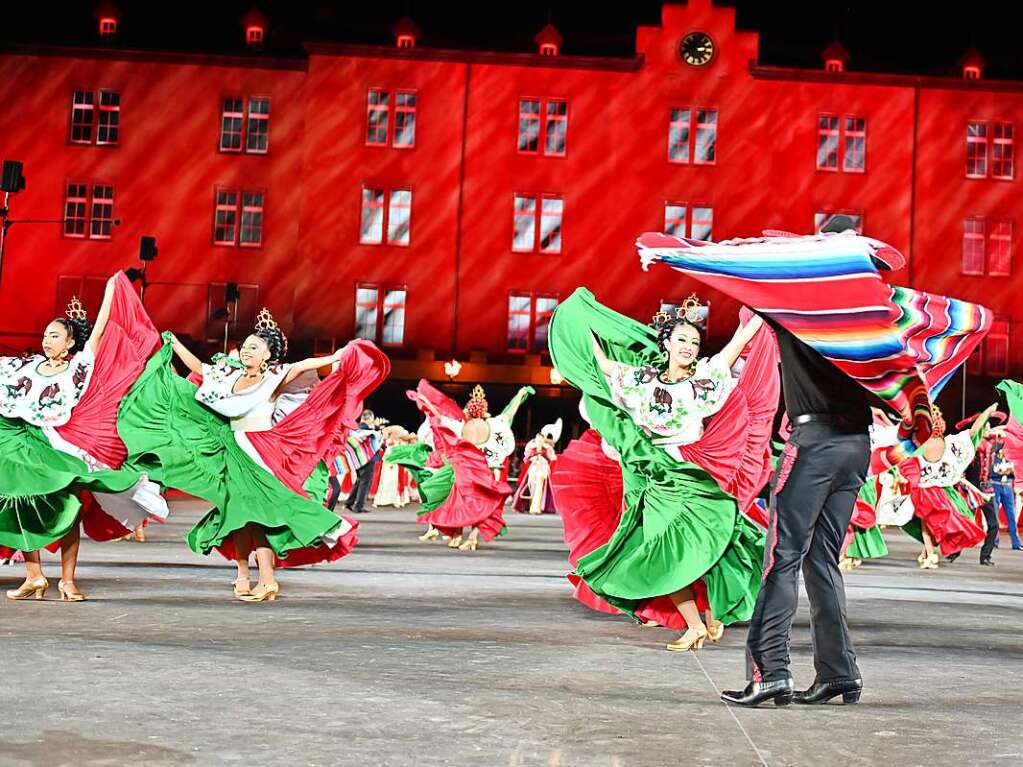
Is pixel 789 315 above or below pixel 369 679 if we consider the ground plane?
above

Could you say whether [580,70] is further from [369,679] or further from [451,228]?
[369,679]

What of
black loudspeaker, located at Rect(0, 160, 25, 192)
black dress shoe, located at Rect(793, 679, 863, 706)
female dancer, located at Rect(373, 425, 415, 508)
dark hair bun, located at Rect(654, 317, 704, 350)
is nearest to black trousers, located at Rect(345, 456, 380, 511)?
female dancer, located at Rect(373, 425, 415, 508)

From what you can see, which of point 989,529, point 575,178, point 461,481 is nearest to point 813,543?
point 461,481

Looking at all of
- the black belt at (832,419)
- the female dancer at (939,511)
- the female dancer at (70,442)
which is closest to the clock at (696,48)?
the female dancer at (939,511)

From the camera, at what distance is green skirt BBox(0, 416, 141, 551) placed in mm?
9781

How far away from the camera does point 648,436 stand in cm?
889

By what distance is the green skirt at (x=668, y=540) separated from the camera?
8.56m

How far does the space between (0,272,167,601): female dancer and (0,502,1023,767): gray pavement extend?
1.54 feet

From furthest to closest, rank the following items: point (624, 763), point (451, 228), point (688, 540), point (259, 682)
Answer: point (451, 228) < point (688, 540) < point (259, 682) < point (624, 763)

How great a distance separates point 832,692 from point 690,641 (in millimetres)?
1853

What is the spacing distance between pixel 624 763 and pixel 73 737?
1858mm

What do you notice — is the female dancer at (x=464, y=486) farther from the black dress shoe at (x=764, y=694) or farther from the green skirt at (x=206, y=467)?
the black dress shoe at (x=764, y=694)

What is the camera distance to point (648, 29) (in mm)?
43844

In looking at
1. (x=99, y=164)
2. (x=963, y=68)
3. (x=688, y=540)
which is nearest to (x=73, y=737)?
(x=688, y=540)
